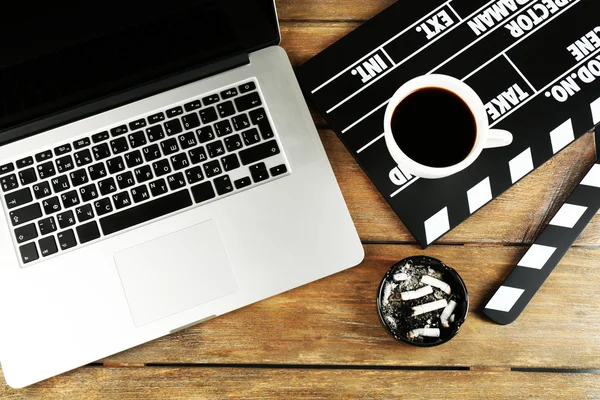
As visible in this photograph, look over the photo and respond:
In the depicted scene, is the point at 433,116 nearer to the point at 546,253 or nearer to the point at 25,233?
the point at 546,253

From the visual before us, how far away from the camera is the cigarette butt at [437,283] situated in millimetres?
626

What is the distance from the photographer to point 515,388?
0.65 meters

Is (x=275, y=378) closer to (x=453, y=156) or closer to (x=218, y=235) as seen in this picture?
(x=218, y=235)

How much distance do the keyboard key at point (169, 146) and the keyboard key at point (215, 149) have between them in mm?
42

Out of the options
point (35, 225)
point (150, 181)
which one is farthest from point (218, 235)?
point (35, 225)

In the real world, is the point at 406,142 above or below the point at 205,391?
above

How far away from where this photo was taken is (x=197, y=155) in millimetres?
642

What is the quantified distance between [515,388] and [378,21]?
537mm

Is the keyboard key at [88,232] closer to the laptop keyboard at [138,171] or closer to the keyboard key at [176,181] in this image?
the laptop keyboard at [138,171]

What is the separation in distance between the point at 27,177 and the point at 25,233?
72 millimetres

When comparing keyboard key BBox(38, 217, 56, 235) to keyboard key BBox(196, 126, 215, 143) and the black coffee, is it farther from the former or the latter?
the black coffee

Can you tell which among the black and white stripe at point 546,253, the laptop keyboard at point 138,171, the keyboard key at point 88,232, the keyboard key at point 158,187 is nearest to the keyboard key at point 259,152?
the laptop keyboard at point 138,171

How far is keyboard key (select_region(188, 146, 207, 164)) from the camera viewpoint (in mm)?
641

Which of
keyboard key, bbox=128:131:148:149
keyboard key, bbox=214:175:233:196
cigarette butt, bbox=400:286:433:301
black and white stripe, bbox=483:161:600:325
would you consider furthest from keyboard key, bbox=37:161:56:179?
black and white stripe, bbox=483:161:600:325
